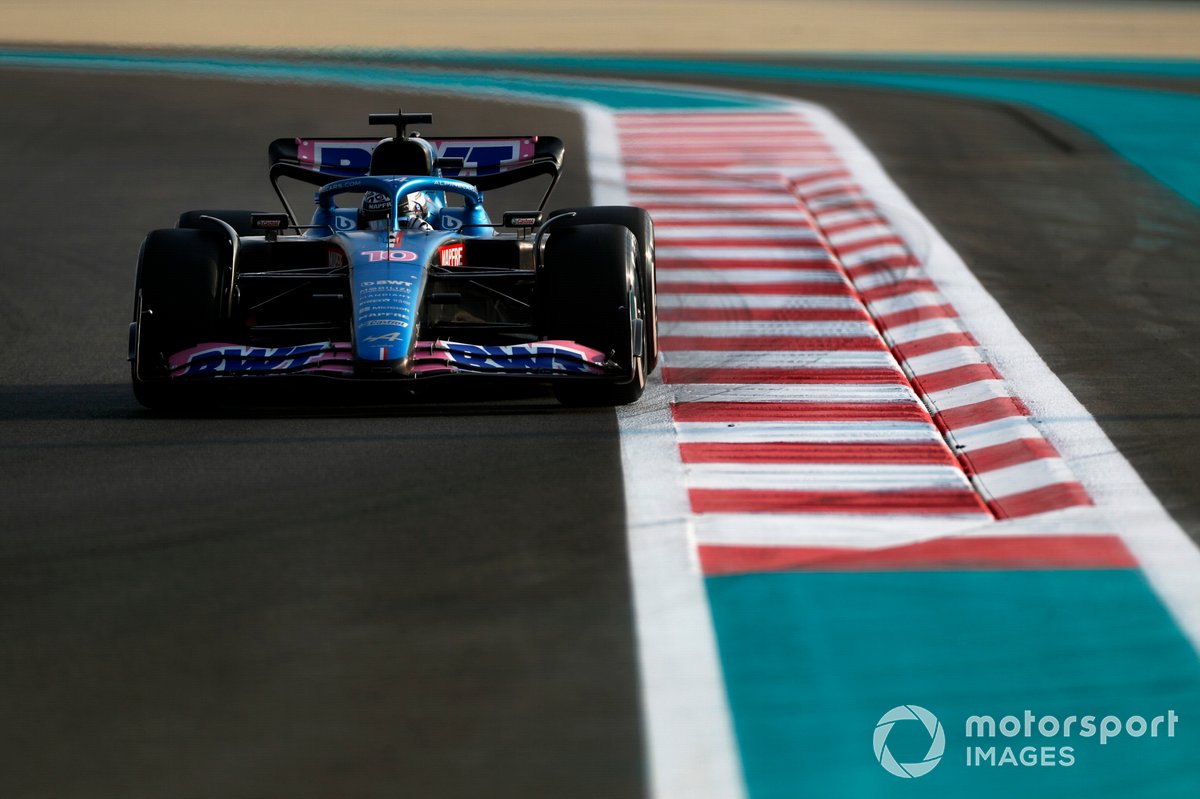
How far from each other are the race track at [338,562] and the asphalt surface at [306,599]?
1cm

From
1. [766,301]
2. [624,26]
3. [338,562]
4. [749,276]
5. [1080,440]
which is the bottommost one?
[624,26]

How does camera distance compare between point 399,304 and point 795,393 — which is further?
point 795,393

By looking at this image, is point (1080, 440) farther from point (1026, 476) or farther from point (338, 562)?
point (338, 562)

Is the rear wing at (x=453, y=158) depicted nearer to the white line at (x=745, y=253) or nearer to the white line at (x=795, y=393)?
the white line at (x=795, y=393)

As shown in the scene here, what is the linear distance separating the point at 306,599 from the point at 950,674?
2.09 meters

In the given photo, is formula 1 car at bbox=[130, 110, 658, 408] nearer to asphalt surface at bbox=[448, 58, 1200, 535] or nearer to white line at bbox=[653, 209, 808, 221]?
asphalt surface at bbox=[448, 58, 1200, 535]

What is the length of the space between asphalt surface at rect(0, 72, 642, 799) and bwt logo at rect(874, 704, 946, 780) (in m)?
0.65

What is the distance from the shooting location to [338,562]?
6.30 meters

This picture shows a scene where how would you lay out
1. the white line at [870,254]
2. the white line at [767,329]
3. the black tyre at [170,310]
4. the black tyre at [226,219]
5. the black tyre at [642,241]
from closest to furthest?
the black tyre at [170,310]
the black tyre at [642,241]
the black tyre at [226,219]
the white line at [767,329]
the white line at [870,254]

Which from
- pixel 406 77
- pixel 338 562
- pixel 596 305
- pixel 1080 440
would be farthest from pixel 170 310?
pixel 406 77

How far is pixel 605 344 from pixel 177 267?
2.13 m

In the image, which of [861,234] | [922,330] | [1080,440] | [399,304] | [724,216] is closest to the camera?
[1080,440]

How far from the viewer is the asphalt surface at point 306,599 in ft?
15.4

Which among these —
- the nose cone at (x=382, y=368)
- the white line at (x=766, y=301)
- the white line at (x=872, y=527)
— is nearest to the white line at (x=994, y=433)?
the white line at (x=872, y=527)
